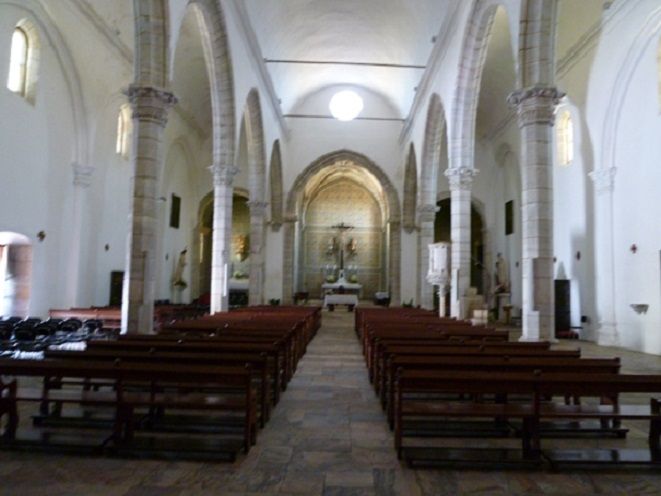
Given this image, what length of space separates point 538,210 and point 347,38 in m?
17.0

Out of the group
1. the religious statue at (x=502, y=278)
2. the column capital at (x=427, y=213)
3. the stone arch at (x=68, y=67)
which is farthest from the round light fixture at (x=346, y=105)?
the stone arch at (x=68, y=67)

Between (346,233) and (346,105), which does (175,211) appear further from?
(346,233)

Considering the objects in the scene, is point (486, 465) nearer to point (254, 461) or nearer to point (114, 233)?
point (254, 461)

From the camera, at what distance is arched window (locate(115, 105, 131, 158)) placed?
19766 mm

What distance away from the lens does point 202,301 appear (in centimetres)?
2614

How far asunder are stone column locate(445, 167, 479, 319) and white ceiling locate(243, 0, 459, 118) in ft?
17.2

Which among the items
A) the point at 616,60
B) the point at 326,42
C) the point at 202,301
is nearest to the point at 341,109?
the point at 326,42

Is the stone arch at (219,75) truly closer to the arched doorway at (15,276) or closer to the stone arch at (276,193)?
the arched doorway at (15,276)

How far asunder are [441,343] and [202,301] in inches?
807

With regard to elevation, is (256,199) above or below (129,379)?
above

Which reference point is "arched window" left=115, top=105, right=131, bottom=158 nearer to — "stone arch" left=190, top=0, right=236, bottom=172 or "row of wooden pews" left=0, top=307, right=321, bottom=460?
"stone arch" left=190, top=0, right=236, bottom=172

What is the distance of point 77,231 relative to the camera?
17.0 meters

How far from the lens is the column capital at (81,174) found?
16938 mm

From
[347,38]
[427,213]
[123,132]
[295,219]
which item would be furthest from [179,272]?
[347,38]
